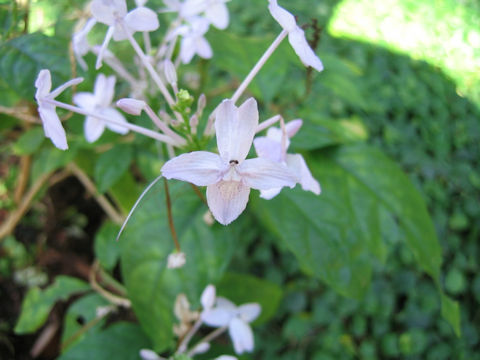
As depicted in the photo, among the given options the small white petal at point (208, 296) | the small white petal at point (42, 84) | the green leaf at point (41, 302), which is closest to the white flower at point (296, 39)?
the small white petal at point (42, 84)

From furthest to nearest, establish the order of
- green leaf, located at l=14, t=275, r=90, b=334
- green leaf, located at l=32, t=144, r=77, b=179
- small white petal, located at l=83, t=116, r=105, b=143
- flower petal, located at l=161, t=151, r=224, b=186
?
green leaf, located at l=14, t=275, r=90, b=334
green leaf, located at l=32, t=144, r=77, b=179
small white petal, located at l=83, t=116, r=105, b=143
flower petal, located at l=161, t=151, r=224, b=186

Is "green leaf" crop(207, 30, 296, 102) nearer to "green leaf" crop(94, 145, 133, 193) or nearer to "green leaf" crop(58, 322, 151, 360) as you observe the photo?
"green leaf" crop(94, 145, 133, 193)

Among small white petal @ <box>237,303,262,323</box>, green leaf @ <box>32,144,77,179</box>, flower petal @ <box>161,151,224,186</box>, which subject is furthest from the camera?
green leaf @ <box>32,144,77,179</box>

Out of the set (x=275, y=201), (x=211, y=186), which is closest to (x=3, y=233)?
(x=275, y=201)

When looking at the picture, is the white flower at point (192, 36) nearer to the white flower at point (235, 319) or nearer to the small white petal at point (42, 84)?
the small white petal at point (42, 84)

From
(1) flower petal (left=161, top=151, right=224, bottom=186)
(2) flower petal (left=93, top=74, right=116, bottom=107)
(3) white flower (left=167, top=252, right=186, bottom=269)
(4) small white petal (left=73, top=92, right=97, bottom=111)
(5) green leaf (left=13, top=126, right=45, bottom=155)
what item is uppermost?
(1) flower petal (left=161, top=151, right=224, bottom=186)

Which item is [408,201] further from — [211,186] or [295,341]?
[295,341]

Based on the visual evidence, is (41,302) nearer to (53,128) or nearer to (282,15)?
(53,128)

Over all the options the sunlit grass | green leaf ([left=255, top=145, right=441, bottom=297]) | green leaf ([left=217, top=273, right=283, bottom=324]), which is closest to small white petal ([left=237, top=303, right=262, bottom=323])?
green leaf ([left=255, top=145, right=441, bottom=297])
